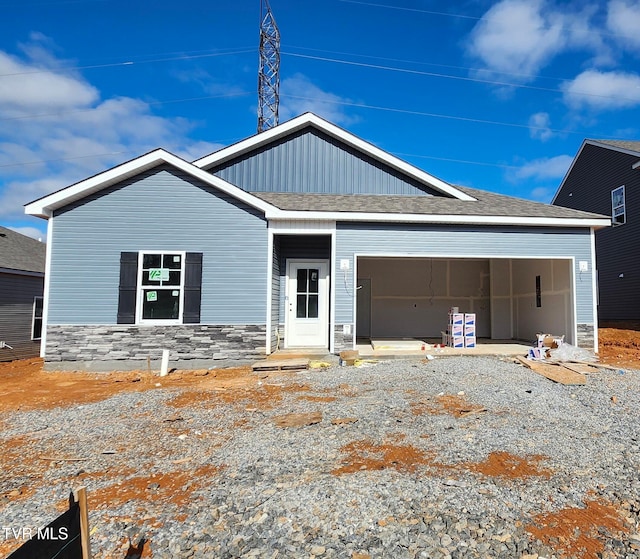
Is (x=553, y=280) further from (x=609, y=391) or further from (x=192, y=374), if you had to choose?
(x=192, y=374)

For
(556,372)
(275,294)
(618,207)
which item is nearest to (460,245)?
(556,372)

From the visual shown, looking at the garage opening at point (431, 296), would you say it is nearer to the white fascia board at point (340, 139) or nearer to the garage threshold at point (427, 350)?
the garage threshold at point (427, 350)

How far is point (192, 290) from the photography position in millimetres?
8023

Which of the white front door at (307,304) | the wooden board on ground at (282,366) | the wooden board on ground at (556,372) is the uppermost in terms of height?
the white front door at (307,304)

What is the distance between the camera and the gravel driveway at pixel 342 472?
2.38m

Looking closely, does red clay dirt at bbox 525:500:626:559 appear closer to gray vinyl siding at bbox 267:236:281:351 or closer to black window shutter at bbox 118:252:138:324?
gray vinyl siding at bbox 267:236:281:351

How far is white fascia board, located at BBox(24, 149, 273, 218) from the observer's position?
769 centimetres

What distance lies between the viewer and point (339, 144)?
434 inches

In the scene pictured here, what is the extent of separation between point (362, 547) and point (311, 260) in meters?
7.72

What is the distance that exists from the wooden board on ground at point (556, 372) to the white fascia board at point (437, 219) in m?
3.18

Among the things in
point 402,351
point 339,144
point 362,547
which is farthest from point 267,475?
point 339,144

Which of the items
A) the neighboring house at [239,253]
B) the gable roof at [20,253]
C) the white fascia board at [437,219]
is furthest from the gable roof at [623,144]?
the gable roof at [20,253]

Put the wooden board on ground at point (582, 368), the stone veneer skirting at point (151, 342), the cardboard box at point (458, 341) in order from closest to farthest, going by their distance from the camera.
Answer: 1. the wooden board on ground at point (582, 368)
2. the stone veneer skirting at point (151, 342)
3. the cardboard box at point (458, 341)

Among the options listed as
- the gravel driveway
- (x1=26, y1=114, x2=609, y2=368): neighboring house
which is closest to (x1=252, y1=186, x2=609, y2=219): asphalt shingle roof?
(x1=26, y1=114, x2=609, y2=368): neighboring house
